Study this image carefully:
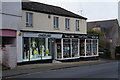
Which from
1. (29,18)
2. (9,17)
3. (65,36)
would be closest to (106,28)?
(65,36)

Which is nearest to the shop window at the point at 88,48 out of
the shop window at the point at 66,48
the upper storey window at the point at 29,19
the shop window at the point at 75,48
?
the shop window at the point at 75,48

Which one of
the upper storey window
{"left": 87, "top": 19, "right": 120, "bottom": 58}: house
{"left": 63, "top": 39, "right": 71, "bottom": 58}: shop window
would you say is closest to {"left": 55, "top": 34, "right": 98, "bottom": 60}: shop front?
{"left": 63, "top": 39, "right": 71, "bottom": 58}: shop window

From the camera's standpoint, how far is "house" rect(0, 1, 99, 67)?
20.9 metres

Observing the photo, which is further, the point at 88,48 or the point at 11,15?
the point at 88,48

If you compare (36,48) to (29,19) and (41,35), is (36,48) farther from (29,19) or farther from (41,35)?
(29,19)

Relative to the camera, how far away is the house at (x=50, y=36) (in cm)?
2086

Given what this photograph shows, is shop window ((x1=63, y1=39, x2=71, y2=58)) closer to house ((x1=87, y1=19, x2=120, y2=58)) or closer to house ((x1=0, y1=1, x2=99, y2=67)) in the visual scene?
house ((x1=0, y1=1, x2=99, y2=67))

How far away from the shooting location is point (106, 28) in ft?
174

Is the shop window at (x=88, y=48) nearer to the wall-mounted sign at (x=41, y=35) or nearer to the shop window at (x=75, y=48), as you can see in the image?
the shop window at (x=75, y=48)

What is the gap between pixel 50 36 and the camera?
23.2 m

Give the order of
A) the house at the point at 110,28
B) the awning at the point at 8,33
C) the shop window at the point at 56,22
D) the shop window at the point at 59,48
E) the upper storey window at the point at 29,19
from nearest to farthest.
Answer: the awning at the point at 8,33 < the upper storey window at the point at 29,19 < the shop window at the point at 59,48 < the shop window at the point at 56,22 < the house at the point at 110,28

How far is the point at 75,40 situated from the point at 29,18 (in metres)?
7.36

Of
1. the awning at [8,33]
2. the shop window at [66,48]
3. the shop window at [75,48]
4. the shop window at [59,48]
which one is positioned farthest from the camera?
the shop window at [75,48]

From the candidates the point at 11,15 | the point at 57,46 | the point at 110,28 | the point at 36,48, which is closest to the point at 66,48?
the point at 57,46
